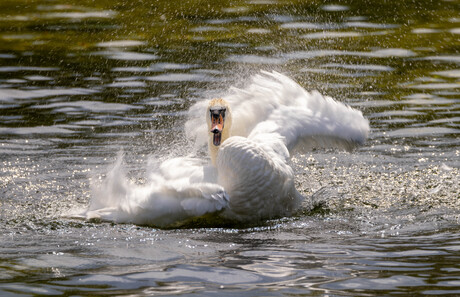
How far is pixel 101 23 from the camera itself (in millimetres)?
16531

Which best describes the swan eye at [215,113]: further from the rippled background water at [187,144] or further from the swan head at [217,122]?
the rippled background water at [187,144]

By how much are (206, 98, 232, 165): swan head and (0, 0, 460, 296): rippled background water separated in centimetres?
73

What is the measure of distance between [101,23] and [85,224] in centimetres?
974

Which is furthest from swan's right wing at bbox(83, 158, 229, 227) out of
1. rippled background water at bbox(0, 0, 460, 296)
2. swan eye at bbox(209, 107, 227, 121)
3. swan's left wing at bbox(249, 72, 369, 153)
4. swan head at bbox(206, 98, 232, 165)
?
swan's left wing at bbox(249, 72, 369, 153)

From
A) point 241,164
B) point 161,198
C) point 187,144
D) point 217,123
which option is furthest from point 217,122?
point 187,144

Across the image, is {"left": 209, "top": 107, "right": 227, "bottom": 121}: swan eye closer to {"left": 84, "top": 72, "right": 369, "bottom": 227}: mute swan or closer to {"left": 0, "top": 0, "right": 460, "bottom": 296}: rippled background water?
{"left": 84, "top": 72, "right": 369, "bottom": 227}: mute swan

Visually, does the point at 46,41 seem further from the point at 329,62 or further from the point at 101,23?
the point at 329,62

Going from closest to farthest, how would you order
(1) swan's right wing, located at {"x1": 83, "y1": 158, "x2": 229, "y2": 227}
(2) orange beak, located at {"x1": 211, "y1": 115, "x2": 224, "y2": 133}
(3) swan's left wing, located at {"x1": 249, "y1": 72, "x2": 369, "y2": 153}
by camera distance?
(1) swan's right wing, located at {"x1": 83, "y1": 158, "x2": 229, "y2": 227} → (2) orange beak, located at {"x1": 211, "y1": 115, "x2": 224, "y2": 133} → (3) swan's left wing, located at {"x1": 249, "y1": 72, "x2": 369, "y2": 153}

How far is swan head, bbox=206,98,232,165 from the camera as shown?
799cm

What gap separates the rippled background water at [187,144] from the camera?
575 centimetres

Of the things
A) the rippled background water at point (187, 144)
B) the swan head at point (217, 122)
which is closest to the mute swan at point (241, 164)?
the swan head at point (217, 122)

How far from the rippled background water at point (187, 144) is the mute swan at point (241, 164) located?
210 mm

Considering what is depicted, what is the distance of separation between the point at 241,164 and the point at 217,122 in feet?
2.70

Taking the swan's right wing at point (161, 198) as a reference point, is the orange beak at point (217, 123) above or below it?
above
